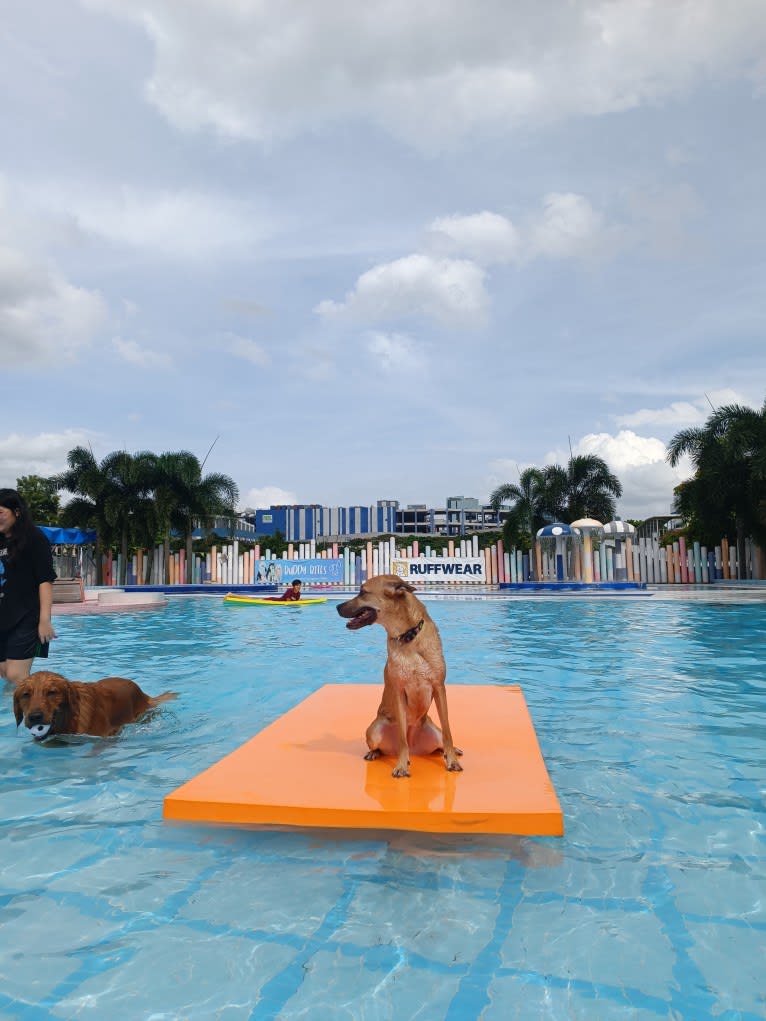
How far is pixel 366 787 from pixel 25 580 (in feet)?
10.1

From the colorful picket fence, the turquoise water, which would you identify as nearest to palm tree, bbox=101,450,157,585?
the colorful picket fence

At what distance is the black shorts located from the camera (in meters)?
4.89

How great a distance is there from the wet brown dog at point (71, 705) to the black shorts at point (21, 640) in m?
0.31

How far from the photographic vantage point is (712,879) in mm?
2848

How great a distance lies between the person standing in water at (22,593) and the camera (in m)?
4.81

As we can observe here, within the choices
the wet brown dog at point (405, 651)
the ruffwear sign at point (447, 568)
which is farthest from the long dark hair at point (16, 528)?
the ruffwear sign at point (447, 568)

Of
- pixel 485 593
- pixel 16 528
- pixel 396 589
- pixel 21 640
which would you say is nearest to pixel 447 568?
pixel 485 593

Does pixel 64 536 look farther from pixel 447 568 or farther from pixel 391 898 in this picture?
pixel 391 898

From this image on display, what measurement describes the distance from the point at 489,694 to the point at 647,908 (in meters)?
2.86

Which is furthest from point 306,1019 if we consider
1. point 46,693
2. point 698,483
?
point 698,483

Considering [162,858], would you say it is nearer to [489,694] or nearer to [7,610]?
[7,610]

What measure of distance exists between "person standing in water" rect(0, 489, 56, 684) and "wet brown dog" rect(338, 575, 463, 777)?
2.69m

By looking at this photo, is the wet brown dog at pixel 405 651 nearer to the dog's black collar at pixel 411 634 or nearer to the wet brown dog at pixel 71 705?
the dog's black collar at pixel 411 634

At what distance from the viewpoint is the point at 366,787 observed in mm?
3221
